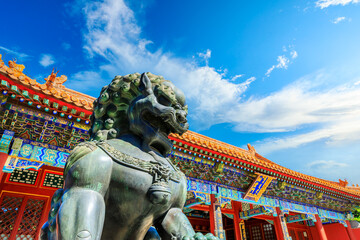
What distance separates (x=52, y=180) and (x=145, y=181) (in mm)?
5426

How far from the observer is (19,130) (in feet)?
13.6

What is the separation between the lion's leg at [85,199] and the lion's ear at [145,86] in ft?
1.56

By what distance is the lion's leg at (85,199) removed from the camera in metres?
0.89

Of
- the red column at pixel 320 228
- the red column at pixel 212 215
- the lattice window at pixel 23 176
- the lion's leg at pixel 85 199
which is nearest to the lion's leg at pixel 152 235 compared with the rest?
the lion's leg at pixel 85 199

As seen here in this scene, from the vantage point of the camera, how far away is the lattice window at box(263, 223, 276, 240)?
9.49 meters

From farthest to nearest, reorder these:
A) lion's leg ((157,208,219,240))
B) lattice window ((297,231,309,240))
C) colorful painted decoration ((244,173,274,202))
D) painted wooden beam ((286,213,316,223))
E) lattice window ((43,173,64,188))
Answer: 1. lattice window ((297,231,309,240))
2. painted wooden beam ((286,213,316,223))
3. colorful painted decoration ((244,173,274,202))
4. lattice window ((43,173,64,188))
5. lion's leg ((157,208,219,240))

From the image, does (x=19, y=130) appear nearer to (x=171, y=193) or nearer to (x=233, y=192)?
(x=171, y=193)

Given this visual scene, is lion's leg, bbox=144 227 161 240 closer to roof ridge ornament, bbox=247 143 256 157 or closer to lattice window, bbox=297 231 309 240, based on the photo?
roof ridge ornament, bbox=247 143 256 157

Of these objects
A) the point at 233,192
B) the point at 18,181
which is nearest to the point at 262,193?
the point at 233,192

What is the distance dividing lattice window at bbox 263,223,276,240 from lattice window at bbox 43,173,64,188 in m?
8.65

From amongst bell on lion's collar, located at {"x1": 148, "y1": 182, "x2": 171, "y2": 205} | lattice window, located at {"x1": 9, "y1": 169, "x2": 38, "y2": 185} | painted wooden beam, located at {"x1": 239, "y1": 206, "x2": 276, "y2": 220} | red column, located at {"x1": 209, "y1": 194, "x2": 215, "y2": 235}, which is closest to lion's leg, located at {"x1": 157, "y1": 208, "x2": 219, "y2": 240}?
bell on lion's collar, located at {"x1": 148, "y1": 182, "x2": 171, "y2": 205}

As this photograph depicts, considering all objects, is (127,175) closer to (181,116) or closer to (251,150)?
(181,116)

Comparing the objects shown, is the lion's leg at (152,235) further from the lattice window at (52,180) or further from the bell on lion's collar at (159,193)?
the lattice window at (52,180)

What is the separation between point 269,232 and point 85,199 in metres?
10.7
